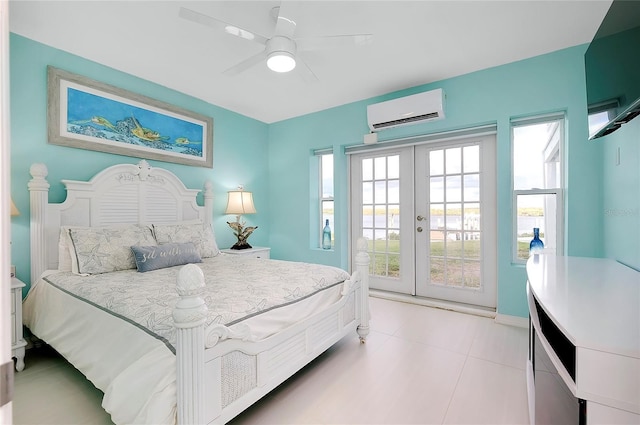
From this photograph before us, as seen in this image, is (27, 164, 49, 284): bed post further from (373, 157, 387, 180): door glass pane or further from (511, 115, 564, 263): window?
(511, 115, 564, 263): window

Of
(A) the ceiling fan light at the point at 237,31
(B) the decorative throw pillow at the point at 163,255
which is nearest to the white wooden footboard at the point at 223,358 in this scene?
(B) the decorative throw pillow at the point at 163,255

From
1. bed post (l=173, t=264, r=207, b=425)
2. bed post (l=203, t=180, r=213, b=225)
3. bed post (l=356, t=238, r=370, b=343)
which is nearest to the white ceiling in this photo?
bed post (l=203, t=180, r=213, b=225)

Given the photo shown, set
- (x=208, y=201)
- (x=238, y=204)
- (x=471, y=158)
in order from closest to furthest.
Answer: (x=471, y=158), (x=208, y=201), (x=238, y=204)

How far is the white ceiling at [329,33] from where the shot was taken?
2.03 meters

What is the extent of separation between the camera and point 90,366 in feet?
5.03

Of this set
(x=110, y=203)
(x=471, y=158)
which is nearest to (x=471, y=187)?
(x=471, y=158)

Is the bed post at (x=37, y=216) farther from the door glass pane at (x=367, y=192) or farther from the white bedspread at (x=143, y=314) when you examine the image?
the door glass pane at (x=367, y=192)

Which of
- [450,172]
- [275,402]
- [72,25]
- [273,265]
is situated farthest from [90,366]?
[450,172]

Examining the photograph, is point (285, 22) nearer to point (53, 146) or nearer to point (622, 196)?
point (53, 146)

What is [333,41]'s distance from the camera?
1938 mm

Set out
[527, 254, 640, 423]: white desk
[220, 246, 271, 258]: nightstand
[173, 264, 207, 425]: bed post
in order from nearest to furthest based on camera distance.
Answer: [527, 254, 640, 423]: white desk, [173, 264, 207, 425]: bed post, [220, 246, 271, 258]: nightstand

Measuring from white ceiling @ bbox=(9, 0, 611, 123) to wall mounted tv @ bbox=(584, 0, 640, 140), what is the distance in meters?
0.62

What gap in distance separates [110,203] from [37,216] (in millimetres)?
521

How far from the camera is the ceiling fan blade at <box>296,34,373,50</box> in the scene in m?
1.88
